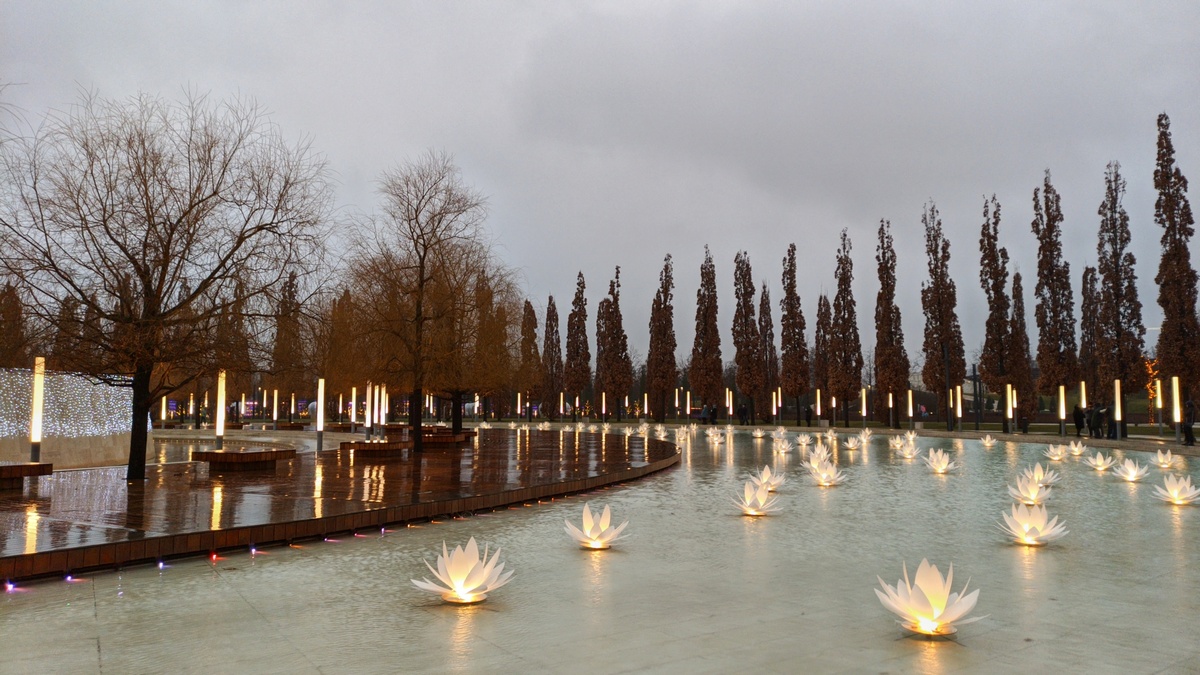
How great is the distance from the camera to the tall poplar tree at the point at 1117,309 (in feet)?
96.1

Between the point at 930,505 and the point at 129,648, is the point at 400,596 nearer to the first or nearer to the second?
the point at 129,648

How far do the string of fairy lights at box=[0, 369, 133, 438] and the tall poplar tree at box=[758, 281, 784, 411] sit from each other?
3510 cm

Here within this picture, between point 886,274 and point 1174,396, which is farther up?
point 886,274

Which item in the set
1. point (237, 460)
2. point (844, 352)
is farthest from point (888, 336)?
point (237, 460)

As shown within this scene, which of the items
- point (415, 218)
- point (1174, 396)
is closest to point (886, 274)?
point (1174, 396)

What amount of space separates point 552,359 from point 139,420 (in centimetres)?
5176

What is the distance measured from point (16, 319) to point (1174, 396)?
89.5 ft

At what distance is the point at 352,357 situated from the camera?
67.9ft

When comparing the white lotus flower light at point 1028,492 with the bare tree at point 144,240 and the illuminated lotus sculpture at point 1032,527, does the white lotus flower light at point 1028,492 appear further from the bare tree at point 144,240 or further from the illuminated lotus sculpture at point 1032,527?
the bare tree at point 144,240

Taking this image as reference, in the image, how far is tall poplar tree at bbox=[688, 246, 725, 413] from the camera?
163ft

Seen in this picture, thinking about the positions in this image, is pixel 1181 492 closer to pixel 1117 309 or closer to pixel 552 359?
pixel 1117 309

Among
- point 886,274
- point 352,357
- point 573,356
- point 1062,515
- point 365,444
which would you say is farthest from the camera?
point 573,356

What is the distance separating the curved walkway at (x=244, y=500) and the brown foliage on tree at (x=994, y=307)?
82.9ft

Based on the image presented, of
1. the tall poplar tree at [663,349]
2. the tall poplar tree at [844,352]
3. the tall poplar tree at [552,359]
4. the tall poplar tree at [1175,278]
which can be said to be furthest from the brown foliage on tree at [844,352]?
the tall poplar tree at [552,359]
